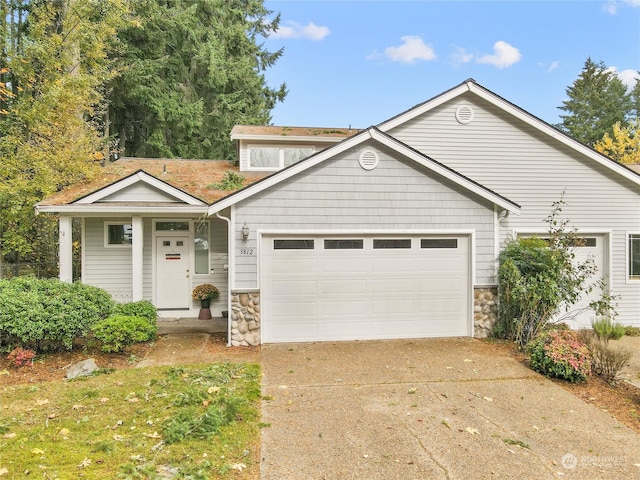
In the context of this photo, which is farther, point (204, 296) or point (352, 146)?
point (204, 296)

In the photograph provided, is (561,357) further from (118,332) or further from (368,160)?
(118,332)

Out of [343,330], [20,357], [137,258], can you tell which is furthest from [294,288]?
[20,357]

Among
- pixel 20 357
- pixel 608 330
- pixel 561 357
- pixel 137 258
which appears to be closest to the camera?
pixel 561 357

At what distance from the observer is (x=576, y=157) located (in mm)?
9891

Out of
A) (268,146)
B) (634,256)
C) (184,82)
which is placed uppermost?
(184,82)

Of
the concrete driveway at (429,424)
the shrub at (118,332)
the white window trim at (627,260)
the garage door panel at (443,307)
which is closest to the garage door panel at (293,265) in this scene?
the concrete driveway at (429,424)

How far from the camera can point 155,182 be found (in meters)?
9.12

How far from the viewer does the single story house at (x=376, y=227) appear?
7.82 meters

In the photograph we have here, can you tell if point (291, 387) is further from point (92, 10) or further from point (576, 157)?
point (92, 10)

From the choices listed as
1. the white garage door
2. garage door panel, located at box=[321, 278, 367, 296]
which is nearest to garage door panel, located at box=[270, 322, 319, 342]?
the white garage door

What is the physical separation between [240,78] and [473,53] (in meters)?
11.4

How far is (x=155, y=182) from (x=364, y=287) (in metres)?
5.42

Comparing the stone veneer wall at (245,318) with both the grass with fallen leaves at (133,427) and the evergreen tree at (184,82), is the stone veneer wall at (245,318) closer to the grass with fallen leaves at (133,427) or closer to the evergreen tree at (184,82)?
the grass with fallen leaves at (133,427)

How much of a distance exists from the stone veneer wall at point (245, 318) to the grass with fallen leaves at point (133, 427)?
1.75 metres
